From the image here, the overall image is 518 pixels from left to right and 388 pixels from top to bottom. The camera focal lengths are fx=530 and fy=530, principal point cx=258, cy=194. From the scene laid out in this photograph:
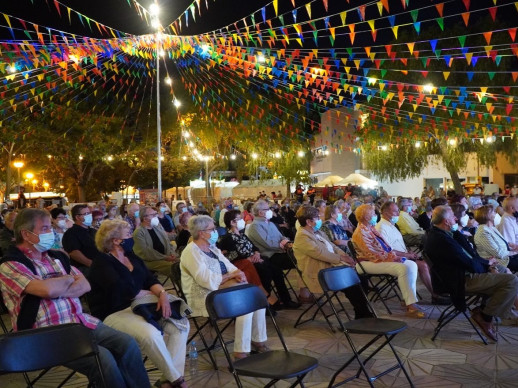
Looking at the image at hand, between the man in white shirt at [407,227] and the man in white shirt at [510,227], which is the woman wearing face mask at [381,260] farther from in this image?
the man in white shirt at [407,227]

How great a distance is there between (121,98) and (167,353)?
26.4 m

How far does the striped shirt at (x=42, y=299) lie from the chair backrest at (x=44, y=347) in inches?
22.6

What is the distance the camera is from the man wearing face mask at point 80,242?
267 inches

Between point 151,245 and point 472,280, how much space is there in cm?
437

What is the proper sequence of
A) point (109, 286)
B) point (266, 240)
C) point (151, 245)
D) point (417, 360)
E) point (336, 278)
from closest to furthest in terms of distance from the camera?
point (109, 286)
point (336, 278)
point (417, 360)
point (151, 245)
point (266, 240)

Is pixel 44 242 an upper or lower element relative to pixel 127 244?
upper

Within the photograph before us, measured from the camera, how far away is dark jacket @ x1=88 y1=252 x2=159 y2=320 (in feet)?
13.8

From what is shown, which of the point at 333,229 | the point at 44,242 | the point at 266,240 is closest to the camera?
the point at 44,242

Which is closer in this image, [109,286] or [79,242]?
[109,286]

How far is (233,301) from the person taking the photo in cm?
407

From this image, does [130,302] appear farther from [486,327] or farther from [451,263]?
[486,327]

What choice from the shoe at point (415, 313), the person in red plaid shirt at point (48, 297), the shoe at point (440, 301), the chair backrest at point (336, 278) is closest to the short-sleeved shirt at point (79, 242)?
the person in red plaid shirt at point (48, 297)

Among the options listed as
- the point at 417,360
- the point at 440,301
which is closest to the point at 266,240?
the point at 440,301

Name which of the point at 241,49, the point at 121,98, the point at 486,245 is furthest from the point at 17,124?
the point at 486,245
